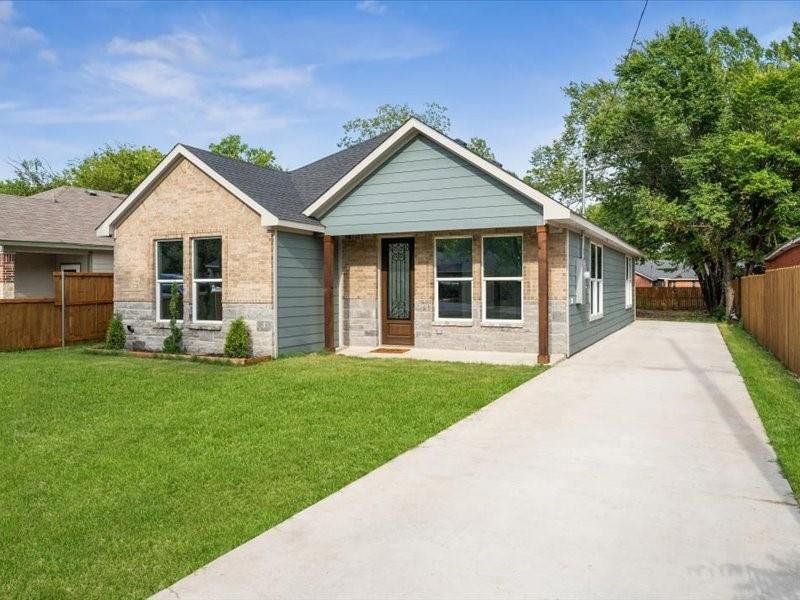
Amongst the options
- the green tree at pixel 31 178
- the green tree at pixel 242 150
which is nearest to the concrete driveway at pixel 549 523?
the green tree at pixel 242 150

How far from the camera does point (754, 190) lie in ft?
73.6

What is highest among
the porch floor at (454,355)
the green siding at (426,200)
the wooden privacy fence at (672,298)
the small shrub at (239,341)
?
the green siding at (426,200)

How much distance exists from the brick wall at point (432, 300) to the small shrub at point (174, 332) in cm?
366

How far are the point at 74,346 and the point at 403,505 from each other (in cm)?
1372

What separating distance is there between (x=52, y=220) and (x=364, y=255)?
451 inches

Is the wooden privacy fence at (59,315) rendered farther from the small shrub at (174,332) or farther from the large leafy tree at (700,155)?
the large leafy tree at (700,155)

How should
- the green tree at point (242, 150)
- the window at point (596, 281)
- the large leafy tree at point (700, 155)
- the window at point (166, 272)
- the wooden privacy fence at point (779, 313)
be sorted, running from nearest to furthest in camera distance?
the wooden privacy fence at point (779, 313), the window at point (166, 272), the window at point (596, 281), the large leafy tree at point (700, 155), the green tree at point (242, 150)

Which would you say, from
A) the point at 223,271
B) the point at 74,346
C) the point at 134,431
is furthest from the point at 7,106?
the point at 134,431

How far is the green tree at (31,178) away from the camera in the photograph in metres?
47.1

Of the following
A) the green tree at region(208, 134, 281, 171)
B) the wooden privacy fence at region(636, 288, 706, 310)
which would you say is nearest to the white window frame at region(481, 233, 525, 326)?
the wooden privacy fence at region(636, 288, 706, 310)

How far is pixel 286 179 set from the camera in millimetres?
15062

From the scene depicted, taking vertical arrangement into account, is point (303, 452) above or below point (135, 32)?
below

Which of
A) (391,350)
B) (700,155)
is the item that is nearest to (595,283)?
(391,350)

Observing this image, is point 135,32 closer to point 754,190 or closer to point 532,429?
point 532,429
